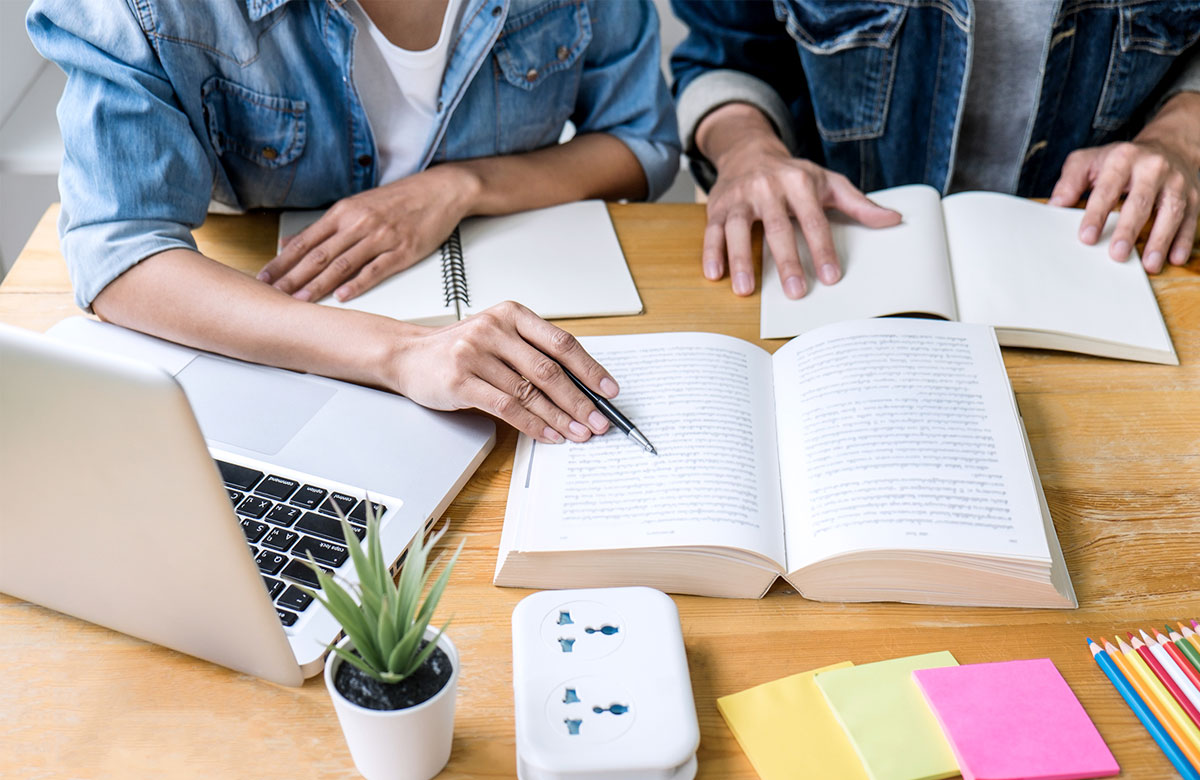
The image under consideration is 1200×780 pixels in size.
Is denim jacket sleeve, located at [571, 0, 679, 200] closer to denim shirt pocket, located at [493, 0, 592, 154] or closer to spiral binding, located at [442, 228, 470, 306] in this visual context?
denim shirt pocket, located at [493, 0, 592, 154]

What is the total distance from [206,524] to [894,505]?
1.58 feet

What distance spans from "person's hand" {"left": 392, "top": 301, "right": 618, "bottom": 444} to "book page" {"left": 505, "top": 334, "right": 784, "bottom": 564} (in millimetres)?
21

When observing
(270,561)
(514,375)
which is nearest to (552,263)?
(514,375)

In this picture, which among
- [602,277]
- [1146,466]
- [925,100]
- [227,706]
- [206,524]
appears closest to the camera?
[206,524]

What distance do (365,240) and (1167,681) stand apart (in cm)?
84

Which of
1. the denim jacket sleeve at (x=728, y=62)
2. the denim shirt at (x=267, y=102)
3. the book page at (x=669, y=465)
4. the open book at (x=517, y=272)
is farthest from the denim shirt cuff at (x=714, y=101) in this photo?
the book page at (x=669, y=465)

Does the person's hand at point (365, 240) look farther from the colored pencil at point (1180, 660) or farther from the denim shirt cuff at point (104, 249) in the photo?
the colored pencil at point (1180, 660)

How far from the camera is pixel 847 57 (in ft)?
4.87

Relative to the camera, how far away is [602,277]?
1095 millimetres

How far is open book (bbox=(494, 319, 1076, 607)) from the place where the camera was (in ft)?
2.34

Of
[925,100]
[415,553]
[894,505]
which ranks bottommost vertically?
[925,100]

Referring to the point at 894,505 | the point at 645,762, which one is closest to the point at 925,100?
the point at 894,505

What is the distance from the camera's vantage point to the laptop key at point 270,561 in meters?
0.70

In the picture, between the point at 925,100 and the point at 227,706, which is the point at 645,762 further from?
the point at 925,100
